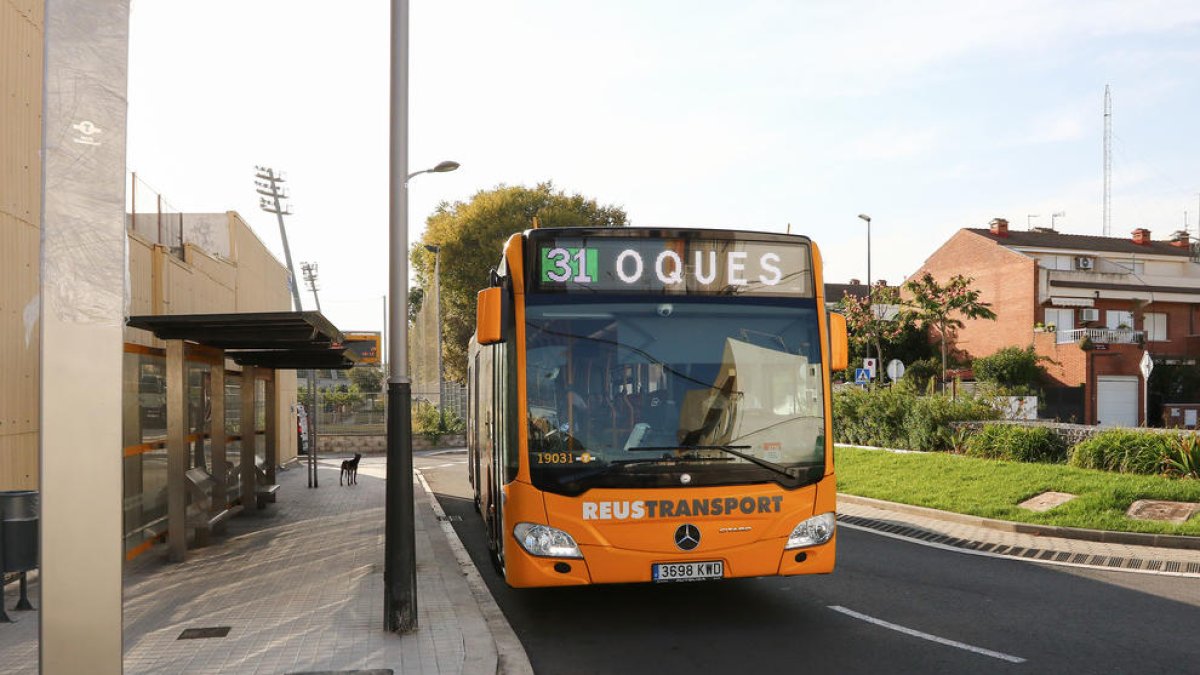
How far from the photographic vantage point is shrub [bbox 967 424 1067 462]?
56.9ft

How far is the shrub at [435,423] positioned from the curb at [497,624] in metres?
27.6

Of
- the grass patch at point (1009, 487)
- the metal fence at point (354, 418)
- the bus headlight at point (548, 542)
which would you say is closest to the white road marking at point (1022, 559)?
the grass patch at point (1009, 487)

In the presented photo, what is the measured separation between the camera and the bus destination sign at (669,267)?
766 cm

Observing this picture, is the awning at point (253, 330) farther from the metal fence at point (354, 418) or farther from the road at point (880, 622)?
the metal fence at point (354, 418)

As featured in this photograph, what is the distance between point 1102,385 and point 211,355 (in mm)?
42212

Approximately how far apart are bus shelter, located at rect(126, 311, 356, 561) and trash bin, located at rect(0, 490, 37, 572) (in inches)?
103

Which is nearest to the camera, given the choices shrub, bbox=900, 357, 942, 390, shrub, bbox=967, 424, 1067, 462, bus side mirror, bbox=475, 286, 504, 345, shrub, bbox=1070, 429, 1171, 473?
bus side mirror, bbox=475, 286, 504, 345

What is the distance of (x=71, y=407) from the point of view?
3779mm

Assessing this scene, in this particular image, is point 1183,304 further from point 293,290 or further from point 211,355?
point 211,355

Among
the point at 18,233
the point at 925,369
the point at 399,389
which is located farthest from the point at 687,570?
A: the point at 925,369

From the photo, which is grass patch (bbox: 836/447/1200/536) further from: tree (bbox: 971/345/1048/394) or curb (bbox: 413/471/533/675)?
tree (bbox: 971/345/1048/394)

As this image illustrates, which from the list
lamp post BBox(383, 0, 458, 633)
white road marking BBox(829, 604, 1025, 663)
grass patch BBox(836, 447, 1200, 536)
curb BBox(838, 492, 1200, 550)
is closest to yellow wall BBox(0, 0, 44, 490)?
lamp post BBox(383, 0, 458, 633)

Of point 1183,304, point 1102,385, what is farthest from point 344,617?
point 1183,304

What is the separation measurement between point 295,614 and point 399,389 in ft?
7.73
